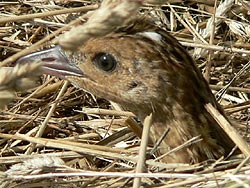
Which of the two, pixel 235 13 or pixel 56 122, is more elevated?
pixel 235 13

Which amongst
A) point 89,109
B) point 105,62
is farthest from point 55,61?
point 89,109

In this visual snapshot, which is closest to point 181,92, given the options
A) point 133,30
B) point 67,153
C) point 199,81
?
point 199,81

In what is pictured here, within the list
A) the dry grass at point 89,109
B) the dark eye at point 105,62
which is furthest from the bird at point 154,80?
the dry grass at point 89,109

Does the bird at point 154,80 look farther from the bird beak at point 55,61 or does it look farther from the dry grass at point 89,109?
the dry grass at point 89,109

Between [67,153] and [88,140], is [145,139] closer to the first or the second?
[67,153]

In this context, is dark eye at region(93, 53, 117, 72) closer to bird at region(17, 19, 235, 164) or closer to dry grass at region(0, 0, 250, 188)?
bird at region(17, 19, 235, 164)

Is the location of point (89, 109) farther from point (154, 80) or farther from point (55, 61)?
point (154, 80)
